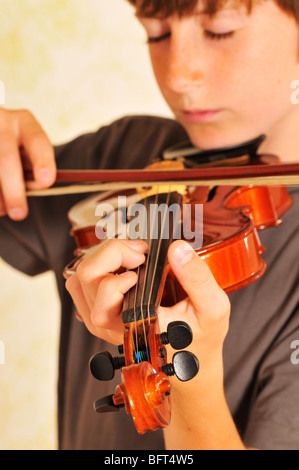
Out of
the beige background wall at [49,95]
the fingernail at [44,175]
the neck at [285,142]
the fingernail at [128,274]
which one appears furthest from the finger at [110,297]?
the beige background wall at [49,95]

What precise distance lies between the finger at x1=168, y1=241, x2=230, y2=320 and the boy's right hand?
0.82ft

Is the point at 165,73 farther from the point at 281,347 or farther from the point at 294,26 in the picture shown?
the point at 281,347

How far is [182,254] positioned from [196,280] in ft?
0.07

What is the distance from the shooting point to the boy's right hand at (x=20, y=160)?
58 centimetres

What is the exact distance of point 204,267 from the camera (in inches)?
14.8

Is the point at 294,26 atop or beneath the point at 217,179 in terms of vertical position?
atop

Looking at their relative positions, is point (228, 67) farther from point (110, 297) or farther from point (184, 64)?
point (110, 297)

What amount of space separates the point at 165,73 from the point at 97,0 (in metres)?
0.47

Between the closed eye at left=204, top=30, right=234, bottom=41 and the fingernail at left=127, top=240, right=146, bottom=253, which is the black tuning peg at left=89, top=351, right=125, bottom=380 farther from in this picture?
the closed eye at left=204, top=30, right=234, bottom=41

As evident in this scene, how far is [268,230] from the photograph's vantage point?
0.60m

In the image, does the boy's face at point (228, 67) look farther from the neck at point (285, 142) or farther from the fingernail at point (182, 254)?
the fingernail at point (182, 254)

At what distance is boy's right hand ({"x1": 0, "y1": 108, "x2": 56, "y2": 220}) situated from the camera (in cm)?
58

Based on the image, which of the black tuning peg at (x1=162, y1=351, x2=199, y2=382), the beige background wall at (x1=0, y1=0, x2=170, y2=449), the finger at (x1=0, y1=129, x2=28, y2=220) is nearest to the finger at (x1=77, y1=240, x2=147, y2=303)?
the black tuning peg at (x1=162, y1=351, x2=199, y2=382)

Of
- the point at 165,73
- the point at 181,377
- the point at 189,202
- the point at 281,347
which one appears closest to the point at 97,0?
the point at 165,73
